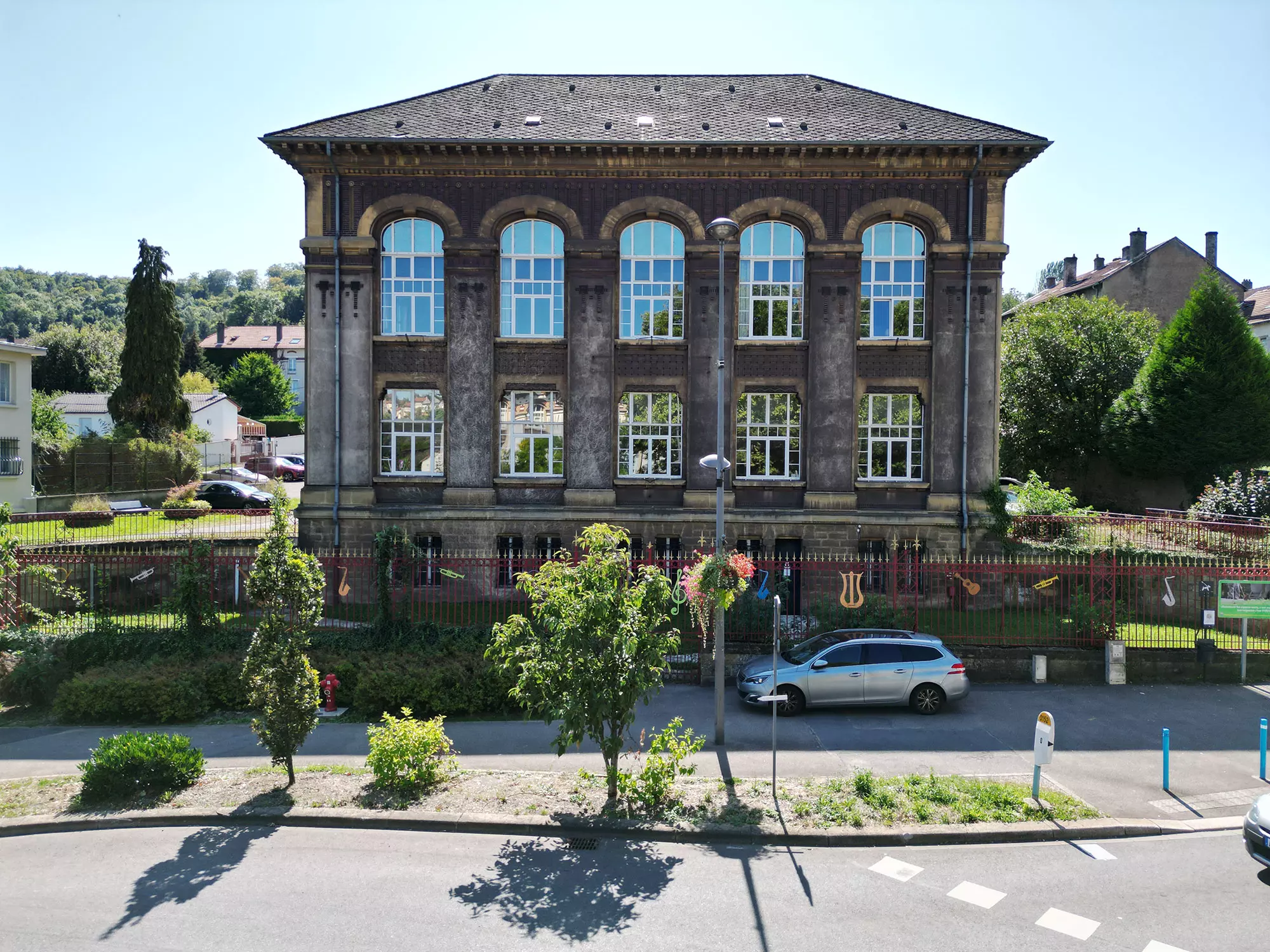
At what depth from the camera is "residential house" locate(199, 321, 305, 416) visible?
9288cm

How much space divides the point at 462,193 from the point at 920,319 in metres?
13.9

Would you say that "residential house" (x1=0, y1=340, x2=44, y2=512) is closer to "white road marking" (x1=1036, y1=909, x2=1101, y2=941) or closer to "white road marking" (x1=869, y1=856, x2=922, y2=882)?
"white road marking" (x1=869, y1=856, x2=922, y2=882)

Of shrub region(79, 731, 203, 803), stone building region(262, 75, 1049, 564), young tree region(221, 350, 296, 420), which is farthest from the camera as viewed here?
young tree region(221, 350, 296, 420)

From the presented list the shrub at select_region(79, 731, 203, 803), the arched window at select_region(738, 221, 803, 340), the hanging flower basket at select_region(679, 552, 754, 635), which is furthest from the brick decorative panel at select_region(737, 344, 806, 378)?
the shrub at select_region(79, 731, 203, 803)

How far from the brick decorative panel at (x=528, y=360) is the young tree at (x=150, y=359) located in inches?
1208

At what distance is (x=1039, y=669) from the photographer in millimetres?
16578

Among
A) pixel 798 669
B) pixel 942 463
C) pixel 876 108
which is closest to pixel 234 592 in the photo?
pixel 798 669

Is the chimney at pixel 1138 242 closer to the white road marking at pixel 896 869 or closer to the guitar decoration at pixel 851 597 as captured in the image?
the guitar decoration at pixel 851 597

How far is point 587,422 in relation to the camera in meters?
23.8

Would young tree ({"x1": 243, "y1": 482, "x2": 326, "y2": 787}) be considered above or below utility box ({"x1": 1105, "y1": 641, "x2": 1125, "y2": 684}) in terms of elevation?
above

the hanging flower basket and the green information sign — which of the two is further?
the green information sign

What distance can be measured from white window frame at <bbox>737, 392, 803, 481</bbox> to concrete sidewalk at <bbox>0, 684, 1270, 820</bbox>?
9526mm

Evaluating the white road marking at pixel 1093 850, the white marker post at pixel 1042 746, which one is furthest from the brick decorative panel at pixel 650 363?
the white road marking at pixel 1093 850

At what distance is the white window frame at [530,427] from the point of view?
2419 centimetres
